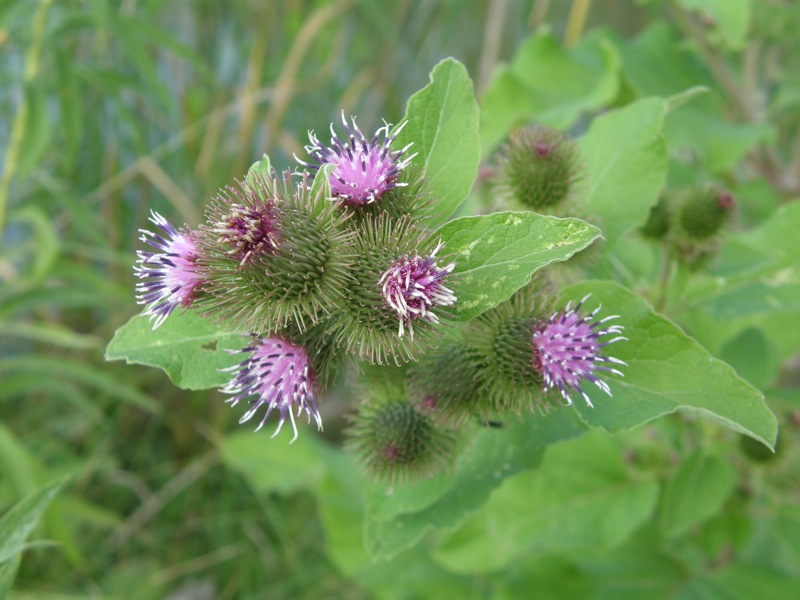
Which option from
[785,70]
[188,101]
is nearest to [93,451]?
[188,101]

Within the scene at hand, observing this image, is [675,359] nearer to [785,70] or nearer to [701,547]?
[701,547]

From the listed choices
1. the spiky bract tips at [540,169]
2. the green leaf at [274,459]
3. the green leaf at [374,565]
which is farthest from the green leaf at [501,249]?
the green leaf at [274,459]

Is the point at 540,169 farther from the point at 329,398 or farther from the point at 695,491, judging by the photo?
the point at 329,398

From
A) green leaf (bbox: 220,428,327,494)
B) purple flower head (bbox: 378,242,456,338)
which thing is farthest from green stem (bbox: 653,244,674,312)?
green leaf (bbox: 220,428,327,494)

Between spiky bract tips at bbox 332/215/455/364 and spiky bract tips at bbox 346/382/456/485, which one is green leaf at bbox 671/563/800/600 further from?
spiky bract tips at bbox 332/215/455/364

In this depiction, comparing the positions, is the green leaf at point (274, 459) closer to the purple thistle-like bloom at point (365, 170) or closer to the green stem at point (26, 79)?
the green stem at point (26, 79)
